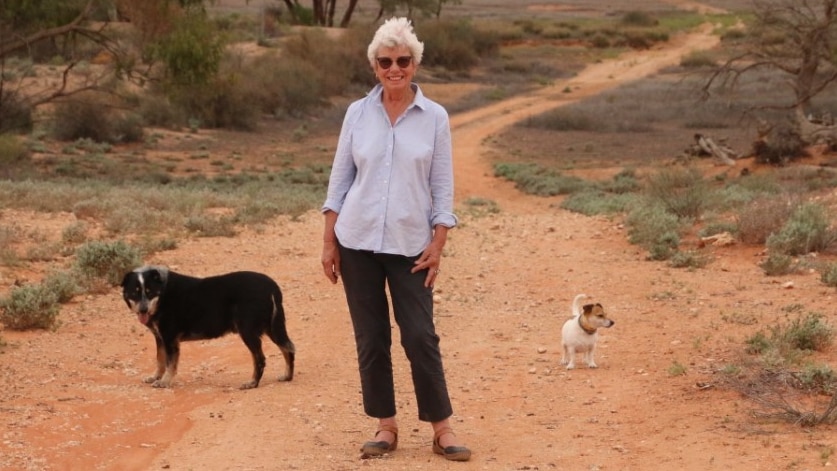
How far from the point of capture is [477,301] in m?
11.5

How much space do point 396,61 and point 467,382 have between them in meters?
3.20

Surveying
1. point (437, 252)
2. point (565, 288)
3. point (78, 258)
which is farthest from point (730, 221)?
point (437, 252)

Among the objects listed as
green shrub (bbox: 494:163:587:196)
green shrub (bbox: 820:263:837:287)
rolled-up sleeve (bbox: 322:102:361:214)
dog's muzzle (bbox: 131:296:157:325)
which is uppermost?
rolled-up sleeve (bbox: 322:102:361:214)

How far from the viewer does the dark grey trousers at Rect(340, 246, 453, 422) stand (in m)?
5.85

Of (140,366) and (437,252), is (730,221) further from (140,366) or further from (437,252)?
(437,252)

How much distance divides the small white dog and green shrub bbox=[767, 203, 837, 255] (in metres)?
5.35

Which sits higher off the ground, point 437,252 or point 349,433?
point 437,252

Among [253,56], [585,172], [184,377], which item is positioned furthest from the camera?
[253,56]

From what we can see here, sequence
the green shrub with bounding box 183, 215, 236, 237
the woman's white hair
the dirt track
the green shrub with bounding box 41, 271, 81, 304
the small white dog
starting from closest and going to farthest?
1. the woman's white hair
2. the dirt track
3. the small white dog
4. the green shrub with bounding box 41, 271, 81, 304
5. the green shrub with bounding box 183, 215, 236, 237

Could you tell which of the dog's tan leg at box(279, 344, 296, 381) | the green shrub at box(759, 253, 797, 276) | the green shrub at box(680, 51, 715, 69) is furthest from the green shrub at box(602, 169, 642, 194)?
the green shrub at box(680, 51, 715, 69)

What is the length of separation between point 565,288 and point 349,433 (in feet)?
18.3

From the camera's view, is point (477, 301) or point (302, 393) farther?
point (477, 301)

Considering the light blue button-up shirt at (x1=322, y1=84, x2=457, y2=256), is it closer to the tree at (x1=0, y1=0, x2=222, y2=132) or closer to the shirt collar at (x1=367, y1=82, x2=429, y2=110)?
the shirt collar at (x1=367, y1=82, x2=429, y2=110)

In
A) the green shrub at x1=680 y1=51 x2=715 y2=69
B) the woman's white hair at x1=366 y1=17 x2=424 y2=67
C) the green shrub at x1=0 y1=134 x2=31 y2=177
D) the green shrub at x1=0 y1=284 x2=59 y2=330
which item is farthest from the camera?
the green shrub at x1=680 y1=51 x2=715 y2=69
